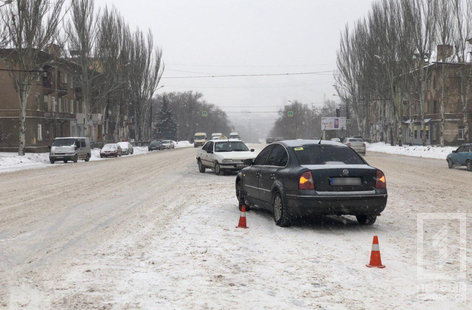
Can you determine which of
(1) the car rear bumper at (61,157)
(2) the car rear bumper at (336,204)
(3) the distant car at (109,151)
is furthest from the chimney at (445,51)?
(2) the car rear bumper at (336,204)

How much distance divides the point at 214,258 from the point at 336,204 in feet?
9.06

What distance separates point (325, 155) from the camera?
9.78 m

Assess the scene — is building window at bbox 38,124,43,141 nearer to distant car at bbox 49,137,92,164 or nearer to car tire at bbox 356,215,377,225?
distant car at bbox 49,137,92,164

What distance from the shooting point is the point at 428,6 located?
155 ft

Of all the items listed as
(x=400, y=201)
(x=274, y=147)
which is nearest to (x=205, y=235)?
(x=274, y=147)

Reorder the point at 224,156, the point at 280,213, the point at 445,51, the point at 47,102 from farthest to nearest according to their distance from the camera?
the point at 47,102 → the point at 445,51 → the point at 224,156 → the point at 280,213

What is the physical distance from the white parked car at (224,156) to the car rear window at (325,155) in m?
11.6

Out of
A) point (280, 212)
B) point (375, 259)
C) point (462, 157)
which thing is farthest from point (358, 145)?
point (375, 259)

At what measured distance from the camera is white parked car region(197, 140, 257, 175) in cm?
2238

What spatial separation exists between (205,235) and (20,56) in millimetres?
33577

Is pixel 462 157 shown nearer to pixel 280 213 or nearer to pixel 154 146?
pixel 280 213

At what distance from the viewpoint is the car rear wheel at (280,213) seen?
30.7 feet

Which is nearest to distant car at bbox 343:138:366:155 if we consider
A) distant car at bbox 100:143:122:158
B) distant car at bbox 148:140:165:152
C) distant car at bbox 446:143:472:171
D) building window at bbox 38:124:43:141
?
distant car at bbox 446:143:472:171

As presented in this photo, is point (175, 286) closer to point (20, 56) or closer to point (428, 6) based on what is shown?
point (20, 56)
